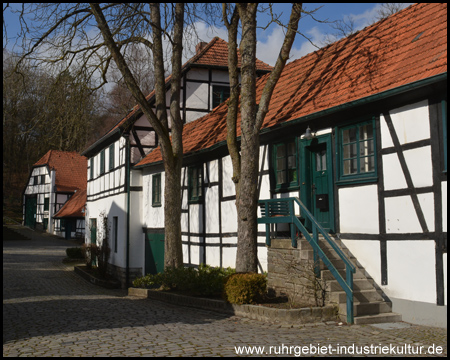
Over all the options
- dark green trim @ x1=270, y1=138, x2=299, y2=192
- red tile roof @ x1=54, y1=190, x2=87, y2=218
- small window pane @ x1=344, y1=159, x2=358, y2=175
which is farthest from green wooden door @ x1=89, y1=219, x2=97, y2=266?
small window pane @ x1=344, y1=159, x2=358, y2=175

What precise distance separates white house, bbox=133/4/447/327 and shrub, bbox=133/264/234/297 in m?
1.17

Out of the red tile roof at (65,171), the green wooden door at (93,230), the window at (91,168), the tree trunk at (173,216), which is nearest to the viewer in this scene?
the tree trunk at (173,216)

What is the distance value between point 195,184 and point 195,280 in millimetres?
4464

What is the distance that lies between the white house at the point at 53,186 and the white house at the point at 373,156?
36.5m

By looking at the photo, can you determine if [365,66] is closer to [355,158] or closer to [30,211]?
[355,158]

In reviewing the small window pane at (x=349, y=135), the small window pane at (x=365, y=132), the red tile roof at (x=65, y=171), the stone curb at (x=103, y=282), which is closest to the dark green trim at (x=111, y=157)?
the stone curb at (x=103, y=282)

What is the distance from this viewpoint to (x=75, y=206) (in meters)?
43.3

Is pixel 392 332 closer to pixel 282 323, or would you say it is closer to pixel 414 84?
pixel 282 323

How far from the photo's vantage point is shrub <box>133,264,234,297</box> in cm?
1169

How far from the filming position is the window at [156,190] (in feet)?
61.2

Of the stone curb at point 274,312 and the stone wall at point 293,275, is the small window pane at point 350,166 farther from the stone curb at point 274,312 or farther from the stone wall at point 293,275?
the stone curb at point 274,312

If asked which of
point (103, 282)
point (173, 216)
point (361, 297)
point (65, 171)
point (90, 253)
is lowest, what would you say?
point (103, 282)

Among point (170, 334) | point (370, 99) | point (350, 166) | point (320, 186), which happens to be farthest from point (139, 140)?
point (170, 334)

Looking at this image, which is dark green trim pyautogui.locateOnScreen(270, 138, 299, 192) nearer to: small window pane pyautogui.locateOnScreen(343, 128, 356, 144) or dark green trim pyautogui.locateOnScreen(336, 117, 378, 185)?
dark green trim pyautogui.locateOnScreen(336, 117, 378, 185)
